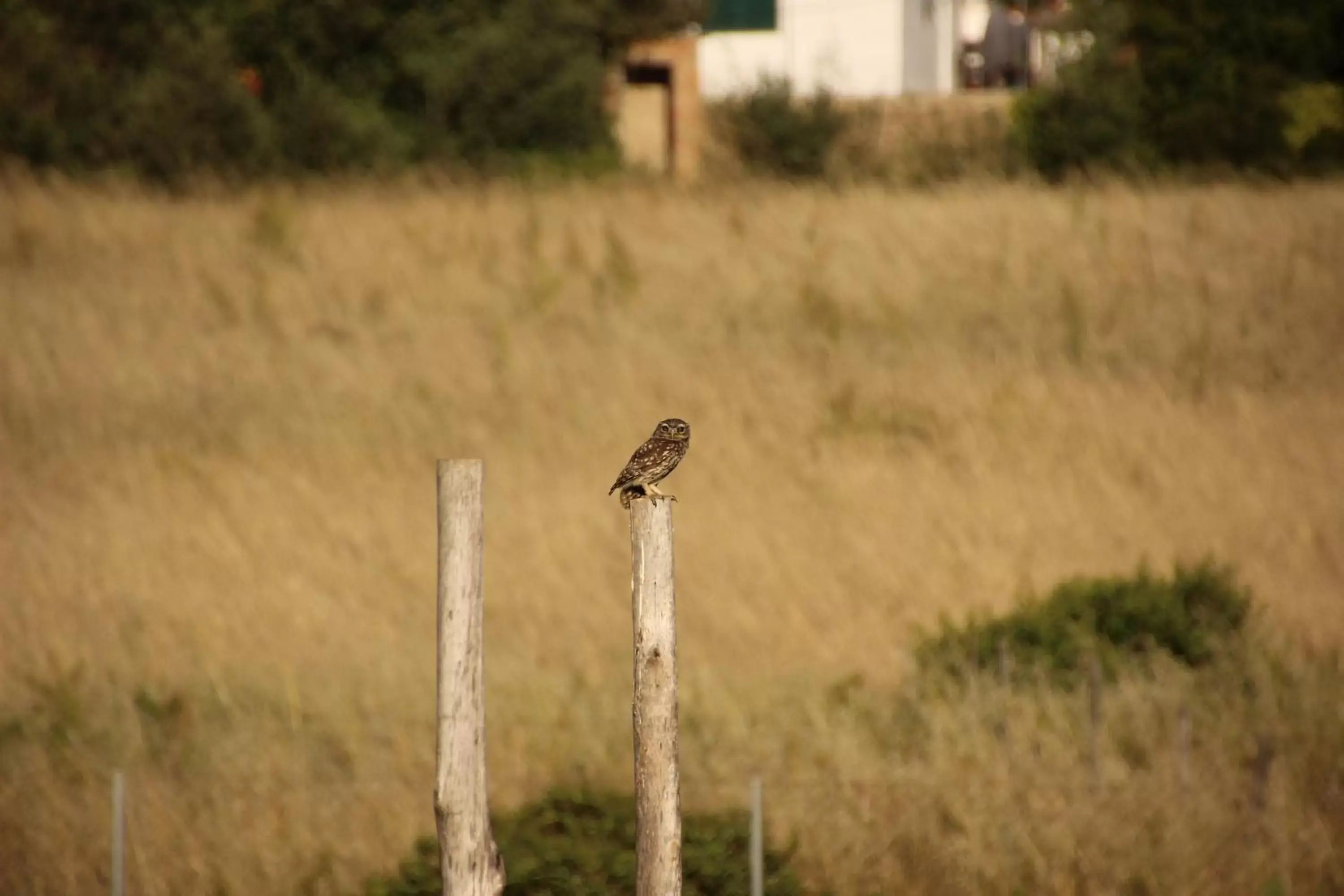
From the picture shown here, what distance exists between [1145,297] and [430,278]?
8482 millimetres

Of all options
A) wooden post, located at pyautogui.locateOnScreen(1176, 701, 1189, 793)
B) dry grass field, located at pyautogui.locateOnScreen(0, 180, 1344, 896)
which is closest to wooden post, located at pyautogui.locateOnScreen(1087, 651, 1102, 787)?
dry grass field, located at pyautogui.locateOnScreen(0, 180, 1344, 896)

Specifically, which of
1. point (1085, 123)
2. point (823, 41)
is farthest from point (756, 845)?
point (823, 41)

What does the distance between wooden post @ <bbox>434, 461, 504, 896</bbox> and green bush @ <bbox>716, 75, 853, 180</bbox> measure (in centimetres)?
2707

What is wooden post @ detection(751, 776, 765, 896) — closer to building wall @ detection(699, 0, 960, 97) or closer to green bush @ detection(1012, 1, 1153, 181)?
green bush @ detection(1012, 1, 1153, 181)

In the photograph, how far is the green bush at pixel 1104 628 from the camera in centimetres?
1116

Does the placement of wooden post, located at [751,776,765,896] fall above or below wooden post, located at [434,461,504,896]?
below

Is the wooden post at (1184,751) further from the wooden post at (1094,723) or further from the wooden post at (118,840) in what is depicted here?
the wooden post at (118,840)

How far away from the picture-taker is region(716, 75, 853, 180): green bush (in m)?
32.4

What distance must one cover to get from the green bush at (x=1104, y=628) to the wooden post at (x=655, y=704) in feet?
18.6

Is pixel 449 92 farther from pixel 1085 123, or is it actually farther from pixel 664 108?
pixel 1085 123

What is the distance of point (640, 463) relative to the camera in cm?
592

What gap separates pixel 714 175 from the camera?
28.8 meters

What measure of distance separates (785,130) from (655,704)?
91.6ft

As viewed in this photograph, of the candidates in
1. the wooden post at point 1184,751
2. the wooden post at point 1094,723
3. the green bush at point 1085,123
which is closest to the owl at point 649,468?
the wooden post at point 1094,723
